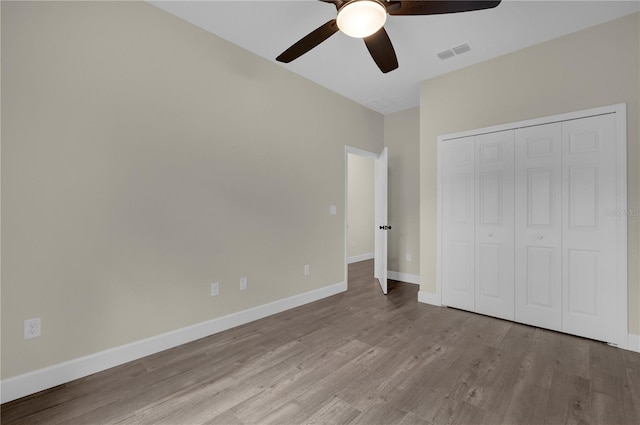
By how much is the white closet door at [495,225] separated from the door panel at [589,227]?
453mm

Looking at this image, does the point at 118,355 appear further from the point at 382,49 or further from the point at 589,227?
the point at 589,227

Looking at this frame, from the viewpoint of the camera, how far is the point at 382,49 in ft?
6.95

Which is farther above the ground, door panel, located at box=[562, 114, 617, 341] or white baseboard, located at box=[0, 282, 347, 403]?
door panel, located at box=[562, 114, 617, 341]

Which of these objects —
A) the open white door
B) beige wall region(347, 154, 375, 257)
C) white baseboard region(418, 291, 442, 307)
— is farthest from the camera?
beige wall region(347, 154, 375, 257)

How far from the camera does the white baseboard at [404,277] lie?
4.64 metres

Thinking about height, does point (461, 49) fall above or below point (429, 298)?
above

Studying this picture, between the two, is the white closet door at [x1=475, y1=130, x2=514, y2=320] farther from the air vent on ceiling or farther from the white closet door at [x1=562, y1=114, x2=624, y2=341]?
the air vent on ceiling

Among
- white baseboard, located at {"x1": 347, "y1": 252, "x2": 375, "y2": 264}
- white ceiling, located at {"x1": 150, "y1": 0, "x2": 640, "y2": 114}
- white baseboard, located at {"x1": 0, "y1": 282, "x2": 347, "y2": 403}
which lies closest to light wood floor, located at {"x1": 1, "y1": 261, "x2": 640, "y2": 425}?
white baseboard, located at {"x1": 0, "y1": 282, "x2": 347, "y2": 403}

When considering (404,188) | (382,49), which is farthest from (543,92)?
(404,188)

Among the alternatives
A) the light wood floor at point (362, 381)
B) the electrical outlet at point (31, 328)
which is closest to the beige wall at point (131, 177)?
the electrical outlet at point (31, 328)

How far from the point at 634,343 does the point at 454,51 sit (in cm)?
314

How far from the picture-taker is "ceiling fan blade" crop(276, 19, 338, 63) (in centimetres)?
190

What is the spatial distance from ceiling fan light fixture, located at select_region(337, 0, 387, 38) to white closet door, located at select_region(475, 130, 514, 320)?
220 centimetres

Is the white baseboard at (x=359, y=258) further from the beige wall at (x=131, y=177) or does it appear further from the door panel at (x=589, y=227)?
the door panel at (x=589, y=227)
